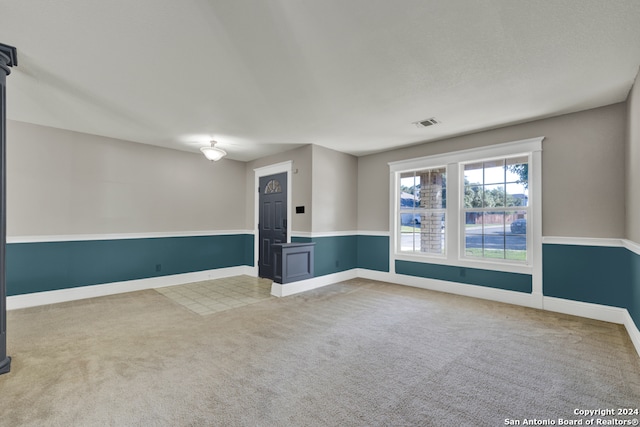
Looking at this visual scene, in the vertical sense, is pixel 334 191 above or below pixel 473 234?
above

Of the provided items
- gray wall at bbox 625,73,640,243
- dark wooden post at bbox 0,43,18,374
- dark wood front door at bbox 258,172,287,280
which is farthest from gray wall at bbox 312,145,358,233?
gray wall at bbox 625,73,640,243

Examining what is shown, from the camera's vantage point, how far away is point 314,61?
2.53 meters

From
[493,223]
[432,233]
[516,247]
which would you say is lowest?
[516,247]

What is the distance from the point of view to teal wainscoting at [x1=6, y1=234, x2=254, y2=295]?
13.5 ft

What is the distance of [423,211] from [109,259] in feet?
17.9

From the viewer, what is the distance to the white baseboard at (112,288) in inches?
161

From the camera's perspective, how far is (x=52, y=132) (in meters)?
4.32

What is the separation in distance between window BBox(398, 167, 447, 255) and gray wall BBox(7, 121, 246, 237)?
146 inches

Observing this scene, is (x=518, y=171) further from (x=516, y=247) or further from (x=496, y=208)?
(x=516, y=247)

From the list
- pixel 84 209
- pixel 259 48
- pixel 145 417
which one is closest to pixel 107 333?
pixel 145 417

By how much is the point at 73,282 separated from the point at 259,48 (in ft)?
15.1

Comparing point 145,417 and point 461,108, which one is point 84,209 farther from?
point 461,108

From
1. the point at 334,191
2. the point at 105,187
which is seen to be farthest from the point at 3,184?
the point at 334,191

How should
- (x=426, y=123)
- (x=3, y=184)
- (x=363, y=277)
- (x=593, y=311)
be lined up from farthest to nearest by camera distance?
1. (x=363, y=277)
2. (x=426, y=123)
3. (x=593, y=311)
4. (x=3, y=184)
